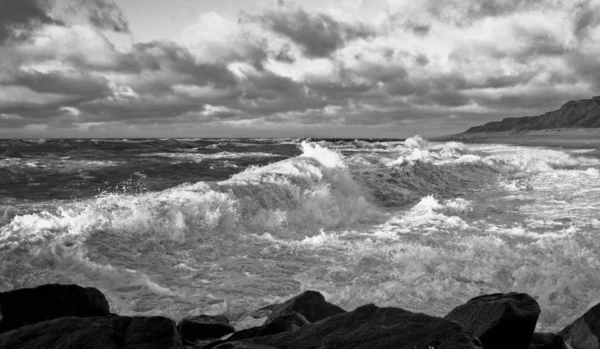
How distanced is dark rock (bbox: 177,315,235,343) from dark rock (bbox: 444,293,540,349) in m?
2.72

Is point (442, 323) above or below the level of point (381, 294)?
above

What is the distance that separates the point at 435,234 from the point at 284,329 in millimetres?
7345

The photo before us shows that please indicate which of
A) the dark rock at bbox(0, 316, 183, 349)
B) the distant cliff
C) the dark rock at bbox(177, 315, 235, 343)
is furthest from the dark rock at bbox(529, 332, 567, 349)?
the distant cliff

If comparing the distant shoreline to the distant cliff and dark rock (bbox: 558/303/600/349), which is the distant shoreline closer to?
the distant cliff

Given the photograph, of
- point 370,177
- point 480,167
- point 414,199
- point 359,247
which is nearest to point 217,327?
point 359,247

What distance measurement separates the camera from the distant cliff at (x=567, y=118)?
142 m

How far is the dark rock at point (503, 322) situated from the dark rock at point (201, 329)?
272cm

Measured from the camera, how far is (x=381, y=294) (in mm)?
6848

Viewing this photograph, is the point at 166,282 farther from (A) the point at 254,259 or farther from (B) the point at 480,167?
(B) the point at 480,167

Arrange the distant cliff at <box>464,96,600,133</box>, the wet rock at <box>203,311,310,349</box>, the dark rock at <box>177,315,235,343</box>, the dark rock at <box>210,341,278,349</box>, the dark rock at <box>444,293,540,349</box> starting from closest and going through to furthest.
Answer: the dark rock at <box>210,341,278,349</box> → the dark rock at <box>444,293,540,349</box> → the wet rock at <box>203,311,310,349</box> → the dark rock at <box>177,315,235,343</box> → the distant cliff at <box>464,96,600,133</box>

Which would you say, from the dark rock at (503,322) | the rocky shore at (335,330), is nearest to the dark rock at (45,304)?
the rocky shore at (335,330)

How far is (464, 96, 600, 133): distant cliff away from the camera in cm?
14225

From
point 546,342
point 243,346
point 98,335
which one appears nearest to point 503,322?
point 546,342

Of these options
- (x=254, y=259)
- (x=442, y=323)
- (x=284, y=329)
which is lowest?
(x=254, y=259)
